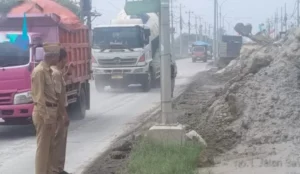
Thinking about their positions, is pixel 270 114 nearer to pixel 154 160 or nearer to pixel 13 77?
pixel 154 160

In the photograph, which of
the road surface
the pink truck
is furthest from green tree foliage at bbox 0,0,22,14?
the road surface

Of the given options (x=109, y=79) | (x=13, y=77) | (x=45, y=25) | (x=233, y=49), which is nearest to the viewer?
(x=13, y=77)

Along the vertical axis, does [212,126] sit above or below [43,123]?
below

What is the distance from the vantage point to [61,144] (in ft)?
30.1

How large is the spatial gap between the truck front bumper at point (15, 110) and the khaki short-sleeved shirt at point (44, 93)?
5.27 m

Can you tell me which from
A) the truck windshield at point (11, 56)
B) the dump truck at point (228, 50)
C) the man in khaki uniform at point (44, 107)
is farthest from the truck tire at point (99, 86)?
the dump truck at point (228, 50)

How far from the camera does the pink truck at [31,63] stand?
14.0 meters

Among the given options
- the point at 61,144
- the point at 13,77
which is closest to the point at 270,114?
the point at 61,144

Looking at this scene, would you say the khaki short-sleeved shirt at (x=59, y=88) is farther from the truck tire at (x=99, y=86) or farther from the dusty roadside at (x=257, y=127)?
the truck tire at (x=99, y=86)

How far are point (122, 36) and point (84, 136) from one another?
43.9 feet

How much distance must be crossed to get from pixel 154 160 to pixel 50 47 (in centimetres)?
226

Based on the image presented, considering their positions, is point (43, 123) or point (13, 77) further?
point (13, 77)

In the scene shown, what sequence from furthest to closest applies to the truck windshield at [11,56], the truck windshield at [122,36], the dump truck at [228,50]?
the dump truck at [228,50], the truck windshield at [122,36], the truck windshield at [11,56]

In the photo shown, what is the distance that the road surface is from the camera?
447 inches
